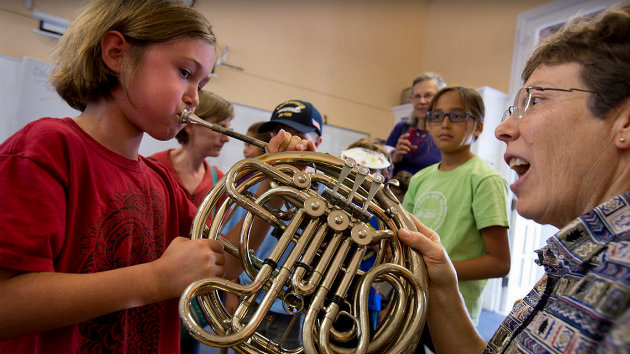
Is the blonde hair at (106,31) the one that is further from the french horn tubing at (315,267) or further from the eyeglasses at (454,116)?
the eyeglasses at (454,116)

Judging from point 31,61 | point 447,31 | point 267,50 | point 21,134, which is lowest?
point 21,134

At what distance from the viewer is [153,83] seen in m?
0.80

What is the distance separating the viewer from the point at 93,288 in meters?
0.62

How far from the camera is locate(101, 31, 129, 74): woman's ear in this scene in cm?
81

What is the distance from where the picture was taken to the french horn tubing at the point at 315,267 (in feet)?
2.14

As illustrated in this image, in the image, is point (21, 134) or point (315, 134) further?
point (315, 134)

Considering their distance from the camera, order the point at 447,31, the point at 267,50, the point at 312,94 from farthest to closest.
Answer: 1. the point at 447,31
2. the point at 312,94
3. the point at 267,50

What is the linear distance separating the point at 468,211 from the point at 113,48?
1186 mm

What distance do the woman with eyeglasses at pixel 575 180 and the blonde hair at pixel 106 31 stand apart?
26.4 inches

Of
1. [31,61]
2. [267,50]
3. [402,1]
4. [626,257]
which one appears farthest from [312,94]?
[626,257]

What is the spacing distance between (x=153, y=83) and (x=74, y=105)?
0.25 meters

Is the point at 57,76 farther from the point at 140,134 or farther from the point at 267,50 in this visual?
the point at 267,50

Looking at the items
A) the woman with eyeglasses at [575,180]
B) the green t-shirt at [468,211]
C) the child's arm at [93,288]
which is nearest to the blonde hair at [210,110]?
the green t-shirt at [468,211]

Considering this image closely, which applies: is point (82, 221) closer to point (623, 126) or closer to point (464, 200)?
point (623, 126)
